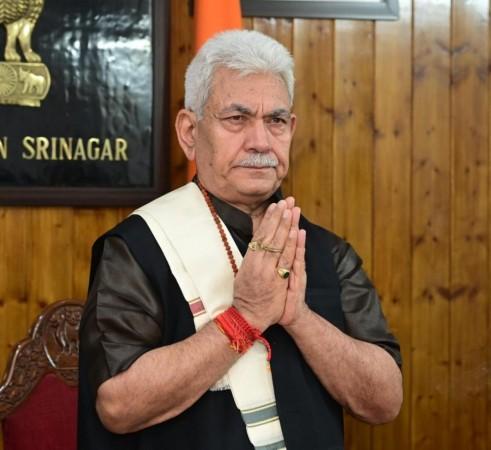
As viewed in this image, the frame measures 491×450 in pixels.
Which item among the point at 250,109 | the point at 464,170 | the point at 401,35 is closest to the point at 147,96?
the point at 401,35

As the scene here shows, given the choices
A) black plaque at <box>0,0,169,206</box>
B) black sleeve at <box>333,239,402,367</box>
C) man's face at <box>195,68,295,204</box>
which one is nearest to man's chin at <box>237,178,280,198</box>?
man's face at <box>195,68,295,204</box>

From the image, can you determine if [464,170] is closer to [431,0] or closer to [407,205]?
[407,205]

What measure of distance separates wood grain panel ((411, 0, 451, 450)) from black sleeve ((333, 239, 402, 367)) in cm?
140

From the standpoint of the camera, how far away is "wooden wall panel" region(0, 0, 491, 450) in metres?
3.00

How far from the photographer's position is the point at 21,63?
280cm

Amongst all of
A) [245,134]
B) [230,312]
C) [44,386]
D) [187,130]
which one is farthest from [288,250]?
[44,386]

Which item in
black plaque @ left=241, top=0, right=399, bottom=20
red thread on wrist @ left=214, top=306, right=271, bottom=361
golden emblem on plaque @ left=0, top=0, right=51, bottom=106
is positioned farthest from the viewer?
black plaque @ left=241, top=0, right=399, bottom=20

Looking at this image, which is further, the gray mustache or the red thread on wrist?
the gray mustache

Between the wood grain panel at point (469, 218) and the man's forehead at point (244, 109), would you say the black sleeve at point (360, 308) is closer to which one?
the man's forehead at point (244, 109)

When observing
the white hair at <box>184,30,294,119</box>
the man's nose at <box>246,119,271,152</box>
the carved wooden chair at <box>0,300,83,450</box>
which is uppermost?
the white hair at <box>184,30,294,119</box>

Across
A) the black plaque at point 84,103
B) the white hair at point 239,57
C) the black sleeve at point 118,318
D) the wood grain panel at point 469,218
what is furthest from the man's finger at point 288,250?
the wood grain panel at point 469,218

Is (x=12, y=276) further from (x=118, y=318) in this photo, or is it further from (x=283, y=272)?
(x=283, y=272)

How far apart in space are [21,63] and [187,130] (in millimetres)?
1329

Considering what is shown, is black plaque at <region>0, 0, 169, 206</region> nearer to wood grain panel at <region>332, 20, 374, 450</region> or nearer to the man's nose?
wood grain panel at <region>332, 20, 374, 450</region>
